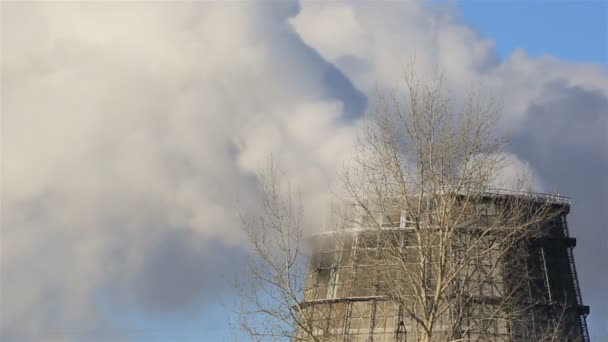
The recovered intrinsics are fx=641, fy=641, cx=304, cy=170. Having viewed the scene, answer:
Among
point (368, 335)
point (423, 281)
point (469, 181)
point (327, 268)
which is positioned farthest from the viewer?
point (327, 268)

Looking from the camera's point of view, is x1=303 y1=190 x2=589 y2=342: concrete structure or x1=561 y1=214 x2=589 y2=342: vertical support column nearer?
x1=303 y1=190 x2=589 y2=342: concrete structure

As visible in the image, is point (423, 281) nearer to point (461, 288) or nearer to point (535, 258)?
point (461, 288)

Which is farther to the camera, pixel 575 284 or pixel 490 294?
pixel 575 284

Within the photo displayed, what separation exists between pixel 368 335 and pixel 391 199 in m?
11.2

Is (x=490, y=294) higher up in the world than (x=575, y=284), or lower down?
lower down

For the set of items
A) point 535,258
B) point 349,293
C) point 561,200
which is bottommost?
point 349,293

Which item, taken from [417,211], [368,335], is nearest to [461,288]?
[417,211]

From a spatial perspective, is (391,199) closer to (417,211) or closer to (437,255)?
(417,211)

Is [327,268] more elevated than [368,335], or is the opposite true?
[327,268]

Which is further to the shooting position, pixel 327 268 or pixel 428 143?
pixel 327 268

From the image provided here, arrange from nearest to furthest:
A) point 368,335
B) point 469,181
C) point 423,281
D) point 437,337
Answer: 1. point 423,281
2. point 469,181
3. point 437,337
4. point 368,335

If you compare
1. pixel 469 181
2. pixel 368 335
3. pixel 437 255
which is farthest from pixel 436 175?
pixel 368 335

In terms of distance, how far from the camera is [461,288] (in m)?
12.3

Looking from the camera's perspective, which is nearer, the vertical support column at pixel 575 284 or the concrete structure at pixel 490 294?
the concrete structure at pixel 490 294
